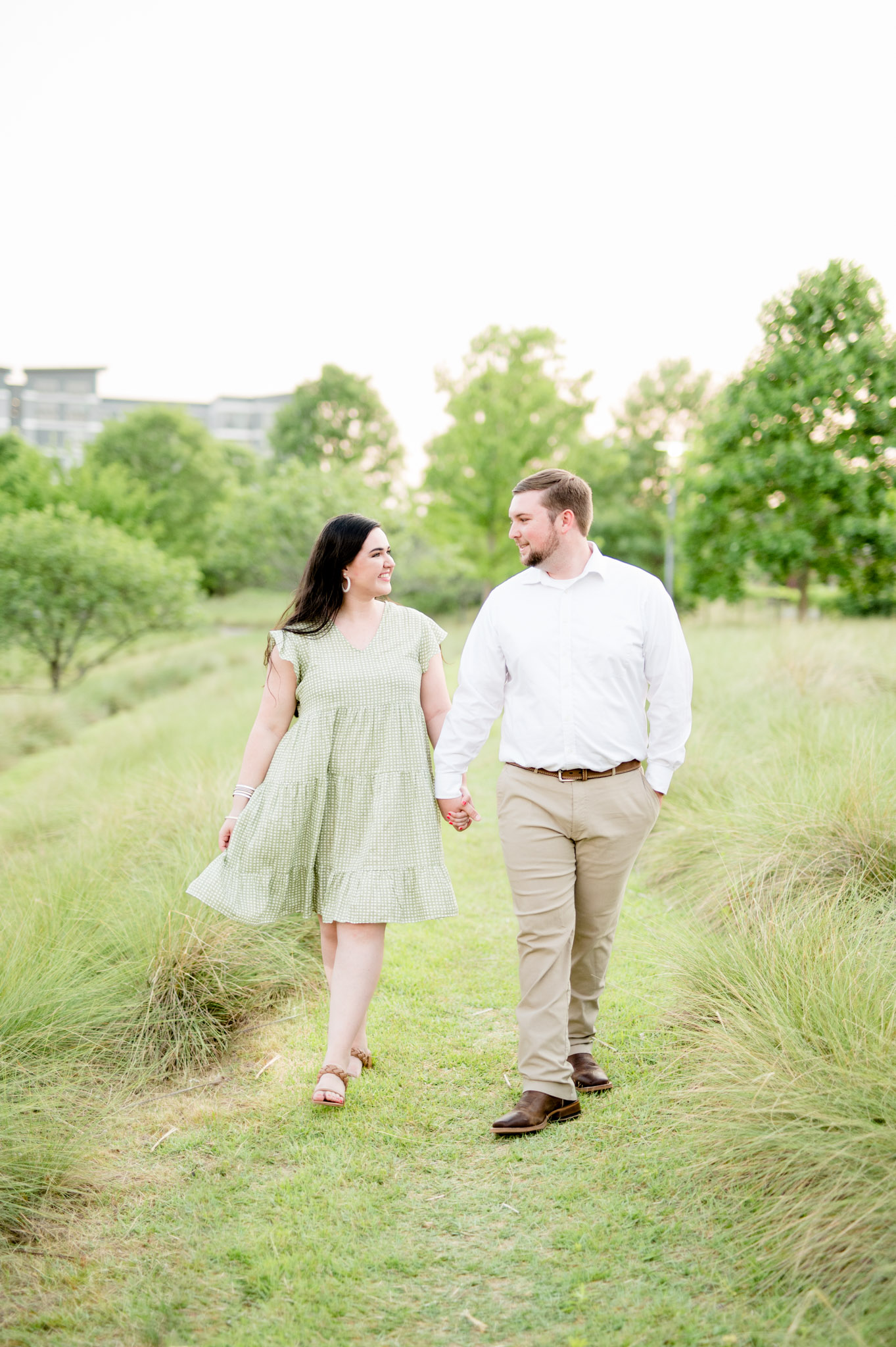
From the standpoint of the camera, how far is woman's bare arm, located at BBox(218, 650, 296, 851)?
3.81 meters

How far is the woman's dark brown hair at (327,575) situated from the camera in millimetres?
3770

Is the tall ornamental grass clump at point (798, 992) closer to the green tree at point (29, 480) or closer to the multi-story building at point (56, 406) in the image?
the green tree at point (29, 480)

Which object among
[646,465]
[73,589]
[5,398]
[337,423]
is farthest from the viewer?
[5,398]

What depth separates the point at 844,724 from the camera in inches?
271

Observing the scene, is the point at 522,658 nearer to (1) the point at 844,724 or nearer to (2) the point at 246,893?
(2) the point at 246,893

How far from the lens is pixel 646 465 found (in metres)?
40.2

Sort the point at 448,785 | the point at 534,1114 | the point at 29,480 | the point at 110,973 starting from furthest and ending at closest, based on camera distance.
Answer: the point at 29,480
the point at 110,973
the point at 448,785
the point at 534,1114

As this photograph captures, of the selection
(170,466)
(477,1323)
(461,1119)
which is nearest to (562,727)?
(461,1119)

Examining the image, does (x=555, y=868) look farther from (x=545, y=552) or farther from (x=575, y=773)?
(x=545, y=552)

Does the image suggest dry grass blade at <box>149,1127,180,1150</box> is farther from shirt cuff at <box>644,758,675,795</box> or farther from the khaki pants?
shirt cuff at <box>644,758,675,795</box>

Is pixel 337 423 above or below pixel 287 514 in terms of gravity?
above

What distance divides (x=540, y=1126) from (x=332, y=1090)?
75 centimetres

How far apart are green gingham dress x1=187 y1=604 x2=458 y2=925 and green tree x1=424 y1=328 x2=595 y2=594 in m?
20.5

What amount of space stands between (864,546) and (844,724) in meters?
11.7
